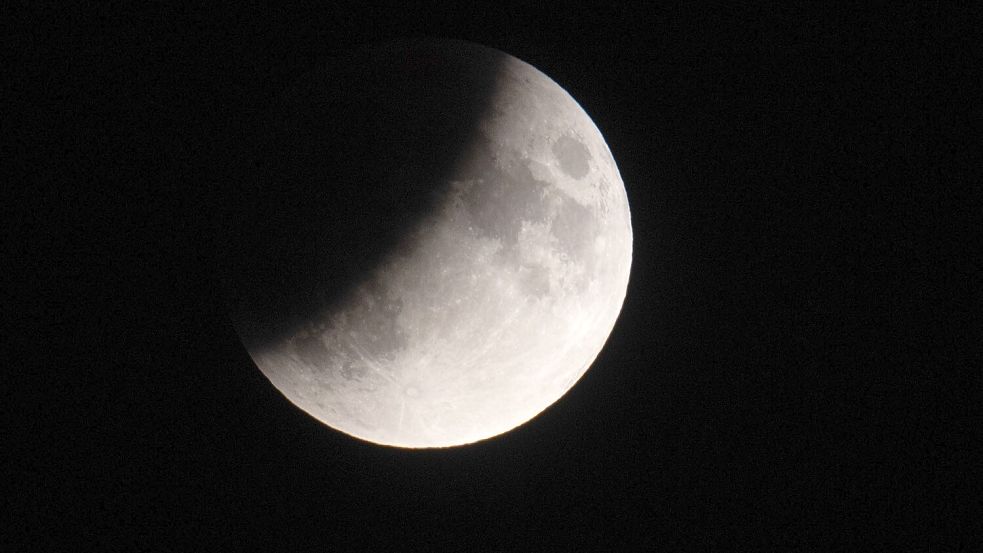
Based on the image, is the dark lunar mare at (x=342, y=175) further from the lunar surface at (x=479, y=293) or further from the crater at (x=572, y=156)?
the crater at (x=572, y=156)

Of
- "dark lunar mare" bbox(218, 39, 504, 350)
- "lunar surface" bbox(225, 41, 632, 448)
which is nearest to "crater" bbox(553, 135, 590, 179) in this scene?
"lunar surface" bbox(225, 41, 632, 448)

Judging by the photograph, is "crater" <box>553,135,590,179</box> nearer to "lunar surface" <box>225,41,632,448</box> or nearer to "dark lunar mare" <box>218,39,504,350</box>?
"lunar surface" <box>225,41,632,448</box>

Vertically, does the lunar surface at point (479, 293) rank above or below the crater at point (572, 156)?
below

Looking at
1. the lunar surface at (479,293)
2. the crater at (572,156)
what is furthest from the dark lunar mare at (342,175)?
the crater at (572,156)

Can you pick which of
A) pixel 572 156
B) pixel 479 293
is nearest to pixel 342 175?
pixel 479 293

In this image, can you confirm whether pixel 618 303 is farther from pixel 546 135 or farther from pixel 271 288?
pixel 271 288

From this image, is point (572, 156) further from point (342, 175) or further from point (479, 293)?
point (342, 175)

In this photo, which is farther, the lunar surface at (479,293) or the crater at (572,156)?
the crater at (572,156)
